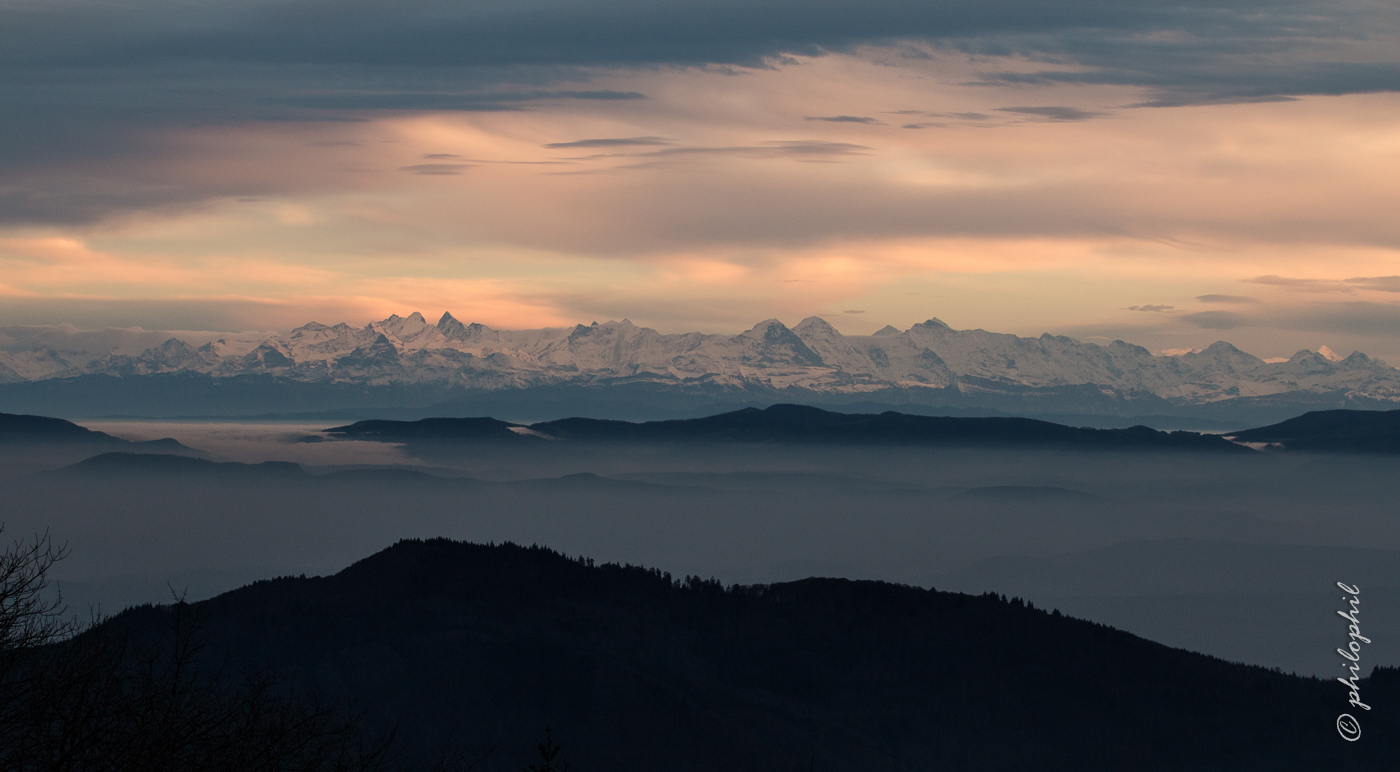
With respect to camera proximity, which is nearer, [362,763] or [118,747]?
[118,747]

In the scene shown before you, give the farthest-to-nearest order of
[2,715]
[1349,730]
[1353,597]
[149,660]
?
[1349,730] < [1353,597] < [149,660] < [2,715]

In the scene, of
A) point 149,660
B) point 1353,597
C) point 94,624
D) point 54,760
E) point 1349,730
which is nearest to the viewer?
point 54,760

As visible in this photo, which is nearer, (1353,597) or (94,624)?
(94,624)

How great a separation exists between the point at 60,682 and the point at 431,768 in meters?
10.7

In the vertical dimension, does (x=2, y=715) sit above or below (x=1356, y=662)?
above

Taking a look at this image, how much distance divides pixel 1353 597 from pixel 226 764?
100993mm

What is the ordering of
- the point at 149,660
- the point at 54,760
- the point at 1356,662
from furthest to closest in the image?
1. the point at 1356,662
2. the point at 149,660
3. the point at 54,760

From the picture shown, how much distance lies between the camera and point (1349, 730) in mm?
121250

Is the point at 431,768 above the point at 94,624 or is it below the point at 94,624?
below

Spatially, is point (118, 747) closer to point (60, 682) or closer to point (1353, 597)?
point (60, 682)

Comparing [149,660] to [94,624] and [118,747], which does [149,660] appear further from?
[94,624]

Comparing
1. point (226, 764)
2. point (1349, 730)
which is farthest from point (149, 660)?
point (1349, 730)

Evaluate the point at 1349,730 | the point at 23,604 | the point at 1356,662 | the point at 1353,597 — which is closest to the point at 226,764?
the point at 23,604

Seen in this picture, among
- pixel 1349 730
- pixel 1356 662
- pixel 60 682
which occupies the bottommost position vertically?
pixel 1349 730
